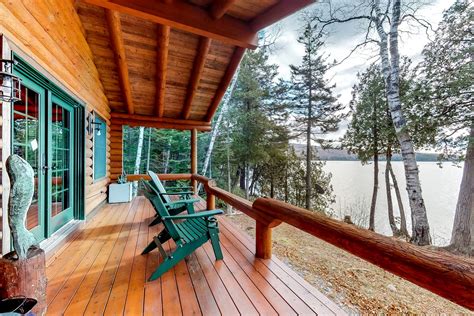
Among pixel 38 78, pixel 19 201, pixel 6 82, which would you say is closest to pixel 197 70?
pixel 38 78

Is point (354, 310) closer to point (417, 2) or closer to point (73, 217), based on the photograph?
point (73, 217)

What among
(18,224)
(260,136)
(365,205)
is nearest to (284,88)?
(260,136)

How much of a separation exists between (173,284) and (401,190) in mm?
11991

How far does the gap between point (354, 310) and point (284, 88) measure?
1143 centimetres

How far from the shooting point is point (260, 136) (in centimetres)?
1135

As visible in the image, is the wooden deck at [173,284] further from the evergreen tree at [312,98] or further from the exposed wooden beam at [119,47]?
the evergreen tree at [312,98]

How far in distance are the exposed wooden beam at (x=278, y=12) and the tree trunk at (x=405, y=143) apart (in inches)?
194

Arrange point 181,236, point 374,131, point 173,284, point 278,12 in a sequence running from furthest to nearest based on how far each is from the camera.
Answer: point 374,131
point 278,12
point 181,236
point 173,284

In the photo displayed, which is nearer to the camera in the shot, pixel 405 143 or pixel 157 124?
pixel 405 143

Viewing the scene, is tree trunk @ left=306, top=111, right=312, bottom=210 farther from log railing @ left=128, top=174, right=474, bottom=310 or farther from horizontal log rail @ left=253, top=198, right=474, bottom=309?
horizontal log rail @ left=253, top=198, right=474, bottom=309

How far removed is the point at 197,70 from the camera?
442cm

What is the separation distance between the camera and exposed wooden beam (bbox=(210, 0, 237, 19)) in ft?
9.04

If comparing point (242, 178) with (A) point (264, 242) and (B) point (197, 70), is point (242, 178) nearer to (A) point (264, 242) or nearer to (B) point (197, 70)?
(B) point (197, 70)

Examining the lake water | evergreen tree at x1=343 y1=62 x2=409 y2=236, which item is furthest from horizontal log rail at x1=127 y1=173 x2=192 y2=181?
evergreen tree at x1=343 y1=62 x2=409 y2=236
